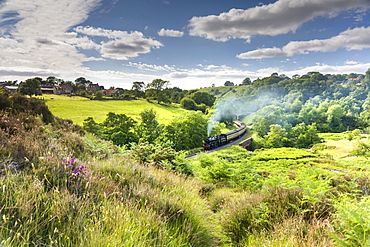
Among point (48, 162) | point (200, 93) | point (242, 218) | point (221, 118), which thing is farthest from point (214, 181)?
point (200, 93)

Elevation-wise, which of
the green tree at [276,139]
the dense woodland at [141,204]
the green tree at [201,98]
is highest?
the green tree at [201,98]

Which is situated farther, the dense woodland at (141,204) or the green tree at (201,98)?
the green tree at (201,98)

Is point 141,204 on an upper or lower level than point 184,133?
upper

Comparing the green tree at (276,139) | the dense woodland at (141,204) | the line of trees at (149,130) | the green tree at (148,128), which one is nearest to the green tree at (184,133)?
the line of trees at (149,130)

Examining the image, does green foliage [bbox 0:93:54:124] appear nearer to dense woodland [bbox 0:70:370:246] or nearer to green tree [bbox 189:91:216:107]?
dense woodland [bbox 0:70:370:246]

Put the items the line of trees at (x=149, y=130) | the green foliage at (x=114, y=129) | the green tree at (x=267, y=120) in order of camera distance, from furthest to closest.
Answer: the green tree at (x=267, y=120) < the line of trees at (x=149, y=130) < the green foliage at (x=114, y=129)

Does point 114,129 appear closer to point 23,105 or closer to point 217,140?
point 217,140

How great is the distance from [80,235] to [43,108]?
1066 cm

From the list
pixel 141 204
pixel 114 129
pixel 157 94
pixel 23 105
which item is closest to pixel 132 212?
pixel 141 204

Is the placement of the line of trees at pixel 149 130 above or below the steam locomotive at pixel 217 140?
above

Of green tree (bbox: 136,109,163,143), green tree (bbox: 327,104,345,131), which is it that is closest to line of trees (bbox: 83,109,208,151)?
green tree (bbox: 136,109,163,143)

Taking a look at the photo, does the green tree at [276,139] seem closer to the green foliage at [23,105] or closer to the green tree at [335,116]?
the green tree at [335,116]

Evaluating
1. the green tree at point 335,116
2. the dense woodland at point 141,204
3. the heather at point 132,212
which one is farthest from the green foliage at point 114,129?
the green tree at point 335,116

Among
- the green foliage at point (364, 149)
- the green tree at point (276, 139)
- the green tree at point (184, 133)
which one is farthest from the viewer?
the green tree at point (276, 139)
